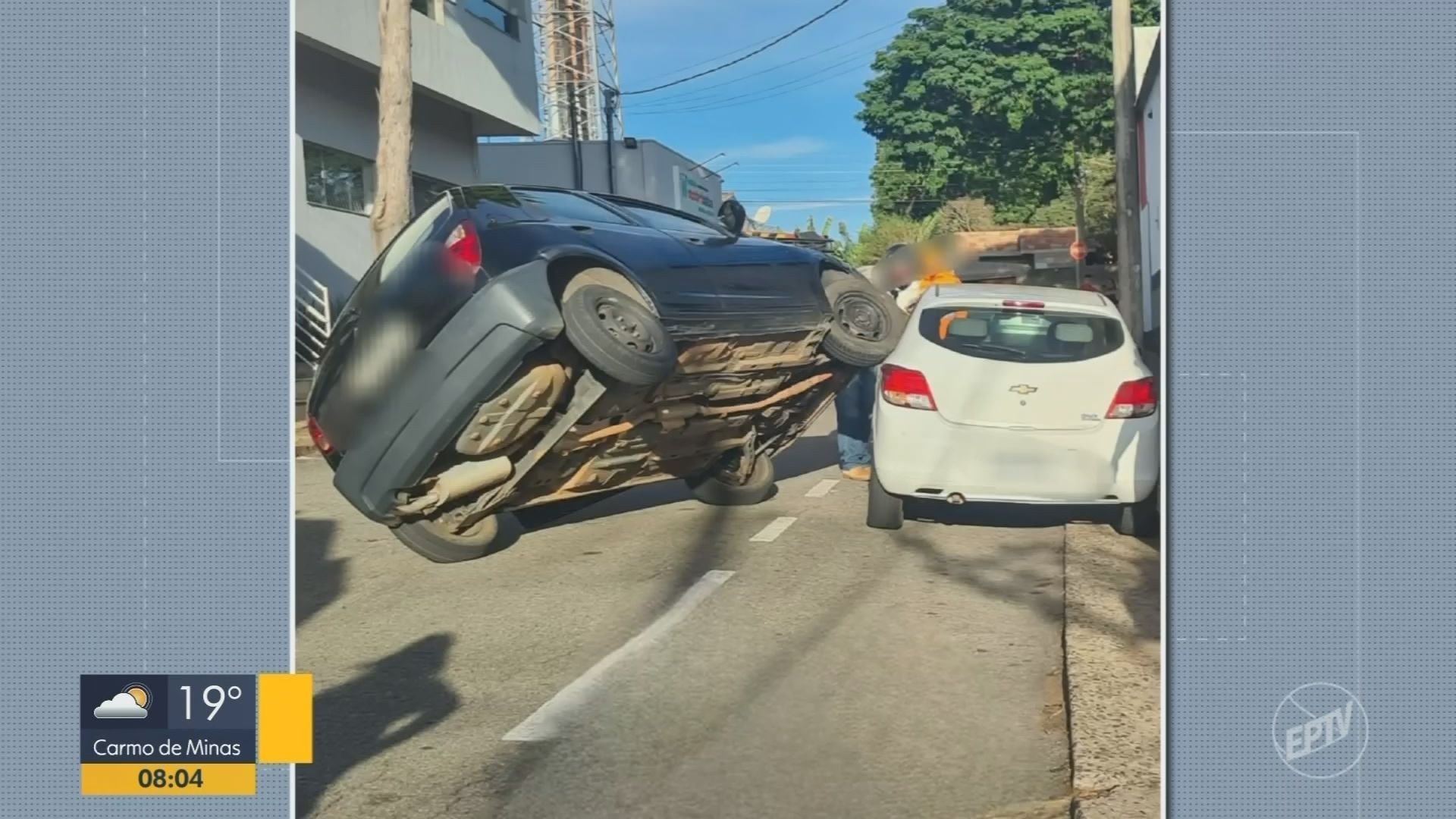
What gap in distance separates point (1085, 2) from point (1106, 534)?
203cm

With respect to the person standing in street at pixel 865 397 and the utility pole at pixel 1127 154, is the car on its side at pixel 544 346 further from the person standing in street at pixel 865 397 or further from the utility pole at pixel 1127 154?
the utility pole at pixel 1127 154

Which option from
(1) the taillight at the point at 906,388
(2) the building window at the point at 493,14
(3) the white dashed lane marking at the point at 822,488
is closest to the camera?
(2) the building window at the point at 493,14

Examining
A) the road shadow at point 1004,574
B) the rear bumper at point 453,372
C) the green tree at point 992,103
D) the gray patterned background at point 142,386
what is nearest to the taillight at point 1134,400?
the green tree at point 992,103

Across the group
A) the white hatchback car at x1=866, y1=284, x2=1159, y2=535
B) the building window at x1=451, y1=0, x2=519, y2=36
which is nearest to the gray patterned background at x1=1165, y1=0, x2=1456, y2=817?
the white hatchback car at x1=866, y1=284, x2=1159, y2=535

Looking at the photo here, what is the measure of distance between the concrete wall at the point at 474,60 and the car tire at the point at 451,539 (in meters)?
1.69

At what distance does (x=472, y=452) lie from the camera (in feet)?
16.0

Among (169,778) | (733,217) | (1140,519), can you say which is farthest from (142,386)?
(1140,519)

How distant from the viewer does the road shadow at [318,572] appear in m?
4.45

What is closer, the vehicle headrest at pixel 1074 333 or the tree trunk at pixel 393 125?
the tree trunk at pixel 393 125

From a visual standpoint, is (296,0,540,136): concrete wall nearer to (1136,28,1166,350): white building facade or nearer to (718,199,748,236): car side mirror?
(718,199,748,236): car side mirror

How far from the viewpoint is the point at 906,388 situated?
5.87 metres

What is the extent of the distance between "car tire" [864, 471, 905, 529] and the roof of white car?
1505 mm

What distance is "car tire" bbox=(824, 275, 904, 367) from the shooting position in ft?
17.5

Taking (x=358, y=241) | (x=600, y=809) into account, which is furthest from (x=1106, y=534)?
(x=358, y=241)
